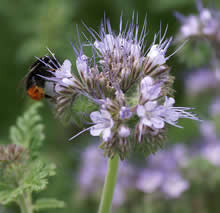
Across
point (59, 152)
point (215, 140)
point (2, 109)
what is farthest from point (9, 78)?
point (215, 140)

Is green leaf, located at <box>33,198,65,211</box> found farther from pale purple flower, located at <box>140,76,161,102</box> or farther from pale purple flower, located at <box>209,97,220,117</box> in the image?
pale purple flower, located at <box>209,97,220,117</box>

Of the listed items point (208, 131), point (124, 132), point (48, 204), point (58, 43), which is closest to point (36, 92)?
point (48, 204)

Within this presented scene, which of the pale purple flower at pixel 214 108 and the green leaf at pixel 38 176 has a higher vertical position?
the pale purple flower at pixel 214 108

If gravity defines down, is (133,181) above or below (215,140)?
below

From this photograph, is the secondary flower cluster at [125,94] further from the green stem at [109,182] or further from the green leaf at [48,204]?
the green leaf at [48,204]

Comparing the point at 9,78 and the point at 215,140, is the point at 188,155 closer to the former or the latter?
the point at 215,140

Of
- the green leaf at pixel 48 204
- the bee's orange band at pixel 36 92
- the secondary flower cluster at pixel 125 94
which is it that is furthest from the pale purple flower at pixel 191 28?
the green leaf at pixel 48 204

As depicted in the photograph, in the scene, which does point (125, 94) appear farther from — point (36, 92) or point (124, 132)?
point (36, 92)
